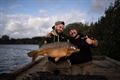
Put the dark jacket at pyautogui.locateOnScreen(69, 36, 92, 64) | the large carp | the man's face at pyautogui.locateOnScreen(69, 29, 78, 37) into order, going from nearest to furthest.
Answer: the large carp < the man's face at pyautogui.locateOnScreen(69, 29, 78, 37) < the dark jacket at pyautogui.locateOnScreen(69, 36, 92, 64)

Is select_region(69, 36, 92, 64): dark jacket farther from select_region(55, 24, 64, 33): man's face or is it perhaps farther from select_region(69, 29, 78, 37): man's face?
select_region(55, 24, 64, 33): man's face

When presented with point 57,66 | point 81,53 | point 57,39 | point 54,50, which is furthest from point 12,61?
point 54,50

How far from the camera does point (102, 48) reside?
22.7m

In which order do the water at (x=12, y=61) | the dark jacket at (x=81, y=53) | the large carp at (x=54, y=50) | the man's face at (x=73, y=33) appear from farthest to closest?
the water at (x=12, y=61), the dark jacket at (x=81, y=53), the man's face at (x=73, y=33), the large carp at (x=54, y=50)

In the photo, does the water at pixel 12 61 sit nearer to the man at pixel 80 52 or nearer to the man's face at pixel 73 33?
the man at pixel 80 52

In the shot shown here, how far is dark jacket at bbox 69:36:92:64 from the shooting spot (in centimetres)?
841

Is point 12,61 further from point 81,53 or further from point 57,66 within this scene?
point 81,53

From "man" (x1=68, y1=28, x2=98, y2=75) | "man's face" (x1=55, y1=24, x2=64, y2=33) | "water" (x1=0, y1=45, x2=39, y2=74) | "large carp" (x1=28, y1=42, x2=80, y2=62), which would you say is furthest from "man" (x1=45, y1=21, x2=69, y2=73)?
"water" (x1=0, y1=45, x2=39, y2=74)

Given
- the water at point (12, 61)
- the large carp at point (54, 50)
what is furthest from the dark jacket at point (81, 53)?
the water at point (12, 61)

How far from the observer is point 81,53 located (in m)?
8.53

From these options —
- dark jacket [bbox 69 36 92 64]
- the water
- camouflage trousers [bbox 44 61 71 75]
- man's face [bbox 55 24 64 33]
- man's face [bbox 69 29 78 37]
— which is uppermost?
man's face [bbox 55 24 64 33]

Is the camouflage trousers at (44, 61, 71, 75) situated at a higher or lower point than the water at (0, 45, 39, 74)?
higher

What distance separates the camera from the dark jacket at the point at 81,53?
8414 mm

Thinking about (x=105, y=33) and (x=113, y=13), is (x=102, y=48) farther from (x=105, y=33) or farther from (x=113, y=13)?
(x=113, y=13)
